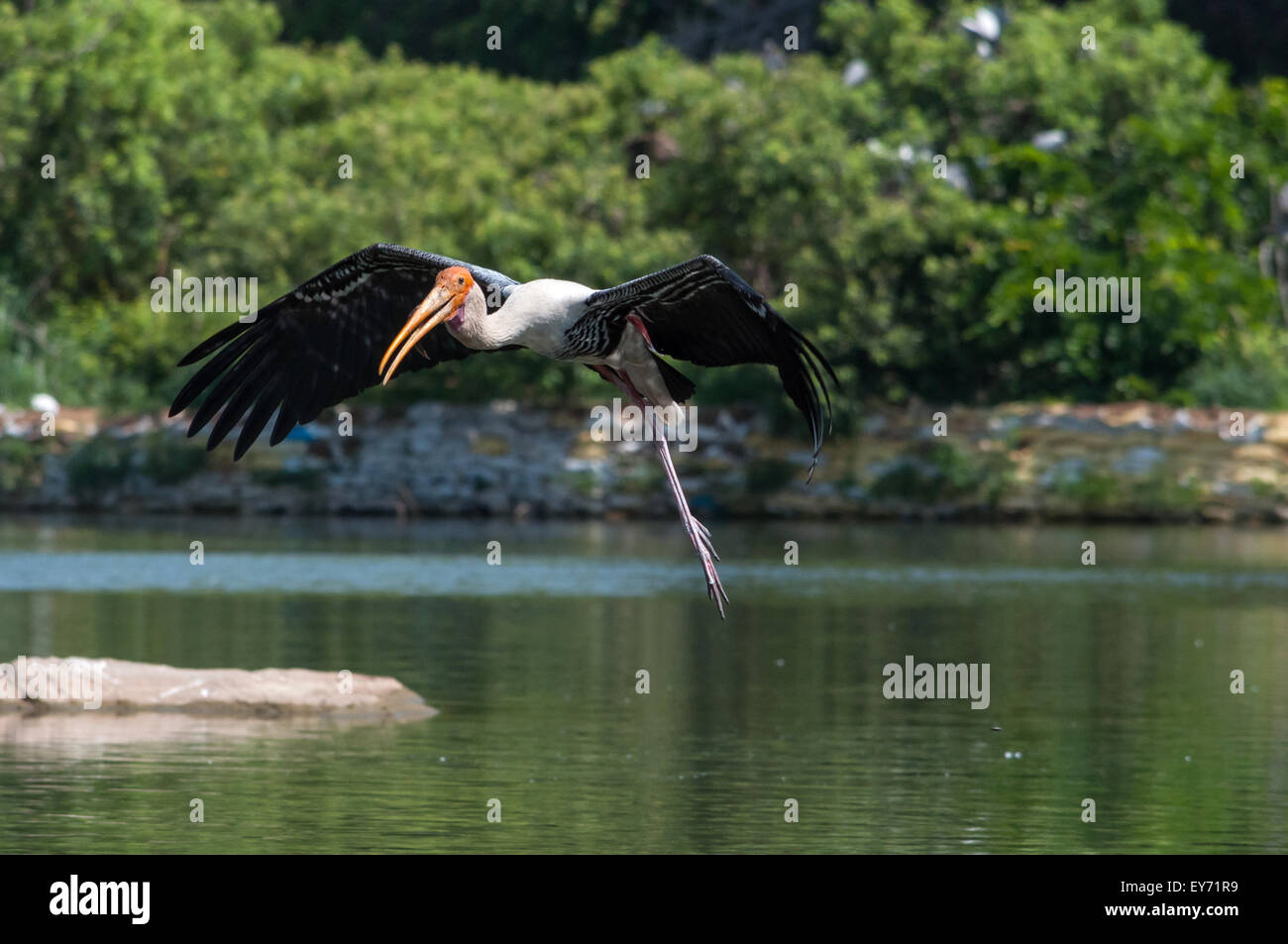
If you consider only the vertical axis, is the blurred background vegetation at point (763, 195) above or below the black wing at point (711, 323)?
above

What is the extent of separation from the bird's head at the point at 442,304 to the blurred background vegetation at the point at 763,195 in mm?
30873

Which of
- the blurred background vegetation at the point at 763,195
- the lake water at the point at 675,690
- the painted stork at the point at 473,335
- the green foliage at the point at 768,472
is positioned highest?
the blurred background vegetation at the point at 763,195

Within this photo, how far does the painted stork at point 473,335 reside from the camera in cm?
1370

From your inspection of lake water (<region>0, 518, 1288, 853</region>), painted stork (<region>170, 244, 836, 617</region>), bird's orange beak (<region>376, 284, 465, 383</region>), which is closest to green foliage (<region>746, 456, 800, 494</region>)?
lake water (<region>0, 518, 1288, 853</region>)

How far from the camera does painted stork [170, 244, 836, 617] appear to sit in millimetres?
13703

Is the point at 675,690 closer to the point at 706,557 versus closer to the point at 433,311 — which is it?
the point at 706,557

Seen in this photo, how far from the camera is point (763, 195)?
1848 inches

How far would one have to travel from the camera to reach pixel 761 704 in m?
22.1

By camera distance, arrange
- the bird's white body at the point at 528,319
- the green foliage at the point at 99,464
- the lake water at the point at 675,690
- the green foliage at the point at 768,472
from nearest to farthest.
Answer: the bird's white body at the point at 528,319 → the lake water at the point at 675,690 → the green foliage at the point at 768,472 → the green foliage at the point at 99,464

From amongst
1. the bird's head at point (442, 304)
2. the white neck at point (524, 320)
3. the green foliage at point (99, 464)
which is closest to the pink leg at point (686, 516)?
the white neck at point (524, 320)

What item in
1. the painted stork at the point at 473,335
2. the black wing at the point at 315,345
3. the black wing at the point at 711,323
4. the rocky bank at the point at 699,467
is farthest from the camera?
the rocky bank at the point at 699,467

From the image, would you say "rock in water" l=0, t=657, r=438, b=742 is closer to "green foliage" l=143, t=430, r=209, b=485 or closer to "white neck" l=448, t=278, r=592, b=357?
"white neck" l=448, t=278, r=592, b=357

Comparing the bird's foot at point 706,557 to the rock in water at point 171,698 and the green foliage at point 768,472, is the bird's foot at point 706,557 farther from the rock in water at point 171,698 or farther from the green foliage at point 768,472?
the green foliage at point 768,472

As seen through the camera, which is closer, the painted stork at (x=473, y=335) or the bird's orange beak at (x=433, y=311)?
the painted stork at (x=473, y=335)
